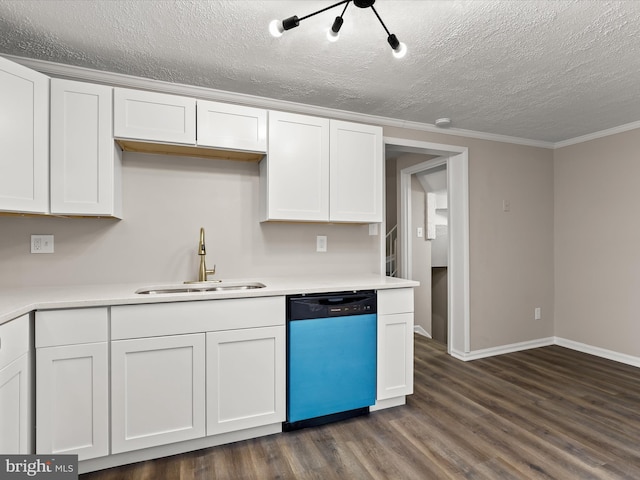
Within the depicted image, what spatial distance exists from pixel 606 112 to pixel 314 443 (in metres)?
3.51

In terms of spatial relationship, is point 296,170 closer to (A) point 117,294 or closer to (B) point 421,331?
(A) point 117,294

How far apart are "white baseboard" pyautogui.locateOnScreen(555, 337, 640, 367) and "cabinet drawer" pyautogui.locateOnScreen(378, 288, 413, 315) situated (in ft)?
8.25

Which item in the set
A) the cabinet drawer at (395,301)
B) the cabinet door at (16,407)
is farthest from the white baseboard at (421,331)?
→ the cabinet door at (16,407)

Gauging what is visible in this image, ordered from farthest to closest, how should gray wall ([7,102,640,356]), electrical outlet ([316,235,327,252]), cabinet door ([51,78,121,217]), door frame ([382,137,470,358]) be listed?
door frame ([382,137,470,358]), electrical outlet ([316,235,327,252]), gray wall ([7,102,640,356]), cabinet door ([51,78,121,217])

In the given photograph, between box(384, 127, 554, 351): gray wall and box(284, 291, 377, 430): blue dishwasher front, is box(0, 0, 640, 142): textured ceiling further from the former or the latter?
box(284, 291, 377, 430): blue dishwasher front

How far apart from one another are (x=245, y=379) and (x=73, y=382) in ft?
2.79

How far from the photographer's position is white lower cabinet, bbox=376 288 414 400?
2.45m

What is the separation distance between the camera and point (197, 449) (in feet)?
6.75

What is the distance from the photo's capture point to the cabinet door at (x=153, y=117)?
2.12 metres

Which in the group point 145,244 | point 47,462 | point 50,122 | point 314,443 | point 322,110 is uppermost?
point 322,110

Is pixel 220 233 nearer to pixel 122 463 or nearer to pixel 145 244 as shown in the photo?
pixel 145 244

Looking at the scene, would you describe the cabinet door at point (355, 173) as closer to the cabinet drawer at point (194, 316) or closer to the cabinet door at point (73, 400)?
the cabinet drawer at point (194, 316)

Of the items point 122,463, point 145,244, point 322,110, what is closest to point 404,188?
point 322,110

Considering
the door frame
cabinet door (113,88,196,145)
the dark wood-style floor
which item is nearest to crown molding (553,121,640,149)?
the door frame
